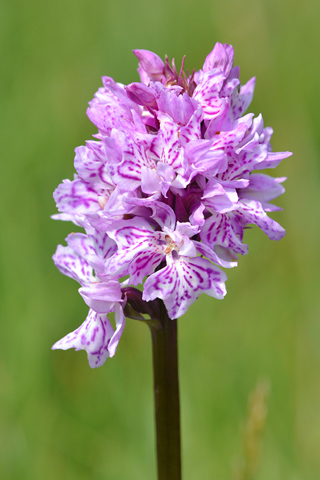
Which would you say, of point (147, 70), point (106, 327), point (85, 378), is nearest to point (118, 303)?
point (106, 327)

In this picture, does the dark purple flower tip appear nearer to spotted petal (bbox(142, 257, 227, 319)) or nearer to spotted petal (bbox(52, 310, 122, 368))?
spotted petal (bbox(142, 257, 227, 319))

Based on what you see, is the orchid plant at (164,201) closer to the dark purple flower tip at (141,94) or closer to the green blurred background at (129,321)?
the dark purple flower tip at (141,94)

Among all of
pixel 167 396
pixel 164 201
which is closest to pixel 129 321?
pixel 167 396

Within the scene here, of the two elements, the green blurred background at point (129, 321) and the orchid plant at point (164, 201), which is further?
the green blurred background at point (129, 321)

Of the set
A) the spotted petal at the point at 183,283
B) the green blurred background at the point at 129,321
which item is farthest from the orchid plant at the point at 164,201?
the green blurred background at the point at 129,321

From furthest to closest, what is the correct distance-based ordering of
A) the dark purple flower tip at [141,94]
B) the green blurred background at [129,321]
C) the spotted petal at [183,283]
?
the green blurred background at [129,321] < the dark purple flower tip at [141,94] < the spotted petal at [183,283]

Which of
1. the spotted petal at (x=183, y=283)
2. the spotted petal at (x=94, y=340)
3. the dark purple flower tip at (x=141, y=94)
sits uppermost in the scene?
the dark purple flower tip at (x=141, y=94)

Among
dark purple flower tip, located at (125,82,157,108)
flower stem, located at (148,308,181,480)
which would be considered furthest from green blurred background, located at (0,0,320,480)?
dark purple flower tip, located at (125,82,157,108)

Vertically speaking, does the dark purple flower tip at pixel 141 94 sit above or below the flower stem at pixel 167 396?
above
